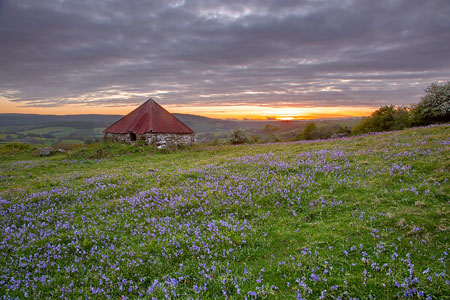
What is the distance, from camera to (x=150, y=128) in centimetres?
3300

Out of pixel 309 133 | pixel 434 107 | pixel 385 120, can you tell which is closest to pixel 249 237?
pixel 434 107

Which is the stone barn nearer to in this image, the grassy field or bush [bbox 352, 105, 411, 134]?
the grassy field

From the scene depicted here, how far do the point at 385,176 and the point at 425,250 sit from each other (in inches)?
187

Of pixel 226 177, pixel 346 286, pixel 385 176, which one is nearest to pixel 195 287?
pixel 346 286

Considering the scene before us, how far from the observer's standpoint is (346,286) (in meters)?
4.28

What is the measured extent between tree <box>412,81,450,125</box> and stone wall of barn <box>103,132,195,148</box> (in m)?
32.0

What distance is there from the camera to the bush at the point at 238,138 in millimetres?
45344

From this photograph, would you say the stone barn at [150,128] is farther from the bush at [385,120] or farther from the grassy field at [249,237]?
the bush at [385,120]

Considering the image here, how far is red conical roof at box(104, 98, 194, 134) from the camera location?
34.0 metres

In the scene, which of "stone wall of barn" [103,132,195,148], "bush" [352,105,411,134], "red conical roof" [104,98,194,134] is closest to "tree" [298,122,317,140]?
"bush" [352,105,411,134]

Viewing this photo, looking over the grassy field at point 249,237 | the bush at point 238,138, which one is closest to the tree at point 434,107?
the grassy field at point 249,237

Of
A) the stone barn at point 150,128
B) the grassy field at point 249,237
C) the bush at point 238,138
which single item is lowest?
the grassy field at point 249,237

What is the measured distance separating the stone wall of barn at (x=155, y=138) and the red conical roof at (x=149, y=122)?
0.56 m

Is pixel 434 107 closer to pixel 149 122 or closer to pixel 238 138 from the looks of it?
pixel 238 138
